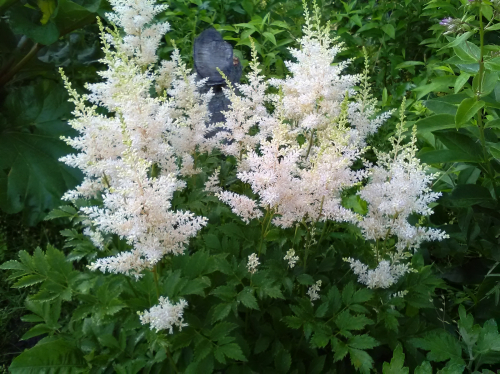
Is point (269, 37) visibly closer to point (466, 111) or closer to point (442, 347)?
point (466, 111)

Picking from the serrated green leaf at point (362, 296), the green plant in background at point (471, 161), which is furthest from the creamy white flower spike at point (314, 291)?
the green plant in background at point (471, 161)

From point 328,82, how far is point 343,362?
0.87 metres

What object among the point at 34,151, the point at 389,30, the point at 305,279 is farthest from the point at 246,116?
the point at 389,30

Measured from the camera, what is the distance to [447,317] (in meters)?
1.77

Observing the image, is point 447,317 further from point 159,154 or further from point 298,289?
point 159,154

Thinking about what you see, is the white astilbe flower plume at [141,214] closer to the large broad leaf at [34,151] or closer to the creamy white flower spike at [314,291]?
the creamy white flower spike at [314,291]

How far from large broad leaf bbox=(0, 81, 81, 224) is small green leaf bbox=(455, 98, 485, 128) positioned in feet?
6.71

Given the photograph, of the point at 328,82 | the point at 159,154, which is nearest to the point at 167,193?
the point at 159,154

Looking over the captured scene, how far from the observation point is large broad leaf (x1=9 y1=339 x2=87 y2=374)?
1.35 m

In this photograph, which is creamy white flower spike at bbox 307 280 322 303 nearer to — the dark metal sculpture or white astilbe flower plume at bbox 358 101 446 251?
white astilbe flower plume at bbox 358 101 446 251

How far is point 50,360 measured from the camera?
1373 millimetres

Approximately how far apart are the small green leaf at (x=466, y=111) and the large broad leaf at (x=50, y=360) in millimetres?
1313

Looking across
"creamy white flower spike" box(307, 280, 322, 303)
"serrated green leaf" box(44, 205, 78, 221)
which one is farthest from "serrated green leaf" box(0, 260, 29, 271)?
"creamy white flower spike" box(307, 280, 322, 303)

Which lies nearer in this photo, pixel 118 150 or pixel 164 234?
pixel 164 234
